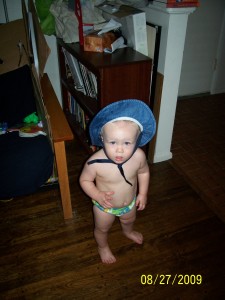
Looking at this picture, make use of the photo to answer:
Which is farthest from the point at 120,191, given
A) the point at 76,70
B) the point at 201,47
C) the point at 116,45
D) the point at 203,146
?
the point at 201,47

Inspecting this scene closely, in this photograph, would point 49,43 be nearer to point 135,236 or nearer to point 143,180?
point 143,180

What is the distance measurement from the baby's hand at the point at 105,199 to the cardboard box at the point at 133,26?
1.12 metres

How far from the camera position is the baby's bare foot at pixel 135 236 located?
65.7 inches

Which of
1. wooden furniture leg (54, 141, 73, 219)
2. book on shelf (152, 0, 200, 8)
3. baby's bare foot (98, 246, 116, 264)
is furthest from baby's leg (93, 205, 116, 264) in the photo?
book on shelf (152, 0, 200, 8)

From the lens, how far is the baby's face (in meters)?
1.12

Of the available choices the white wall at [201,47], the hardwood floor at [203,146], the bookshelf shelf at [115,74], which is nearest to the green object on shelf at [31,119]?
the bookshelf shelf at [115,74]

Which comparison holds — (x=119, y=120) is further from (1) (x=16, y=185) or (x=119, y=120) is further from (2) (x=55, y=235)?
(2) (x=55, y=235)

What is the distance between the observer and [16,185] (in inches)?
59.2

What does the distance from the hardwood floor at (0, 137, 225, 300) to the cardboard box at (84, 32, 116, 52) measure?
1.10 metres

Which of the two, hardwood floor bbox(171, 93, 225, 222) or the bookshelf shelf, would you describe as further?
hardwood floor bbox(171, 93, 225, 222)

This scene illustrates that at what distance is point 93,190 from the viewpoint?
1.34 metres

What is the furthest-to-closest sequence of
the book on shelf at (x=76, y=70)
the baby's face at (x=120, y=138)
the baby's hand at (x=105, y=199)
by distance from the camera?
the book on shelf at (x=76, y=70), the baby's hand at (x=105, y=199), the baby's face at (x=120, y=138)

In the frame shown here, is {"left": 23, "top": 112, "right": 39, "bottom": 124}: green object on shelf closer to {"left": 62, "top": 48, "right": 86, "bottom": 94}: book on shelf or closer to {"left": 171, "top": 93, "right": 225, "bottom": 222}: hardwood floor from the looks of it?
{"left": 62, "top": 48, "right": 86, "bottom": 94}: book on shelf

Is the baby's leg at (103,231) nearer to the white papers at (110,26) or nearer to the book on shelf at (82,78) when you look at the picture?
the book on shelf at (82,78)
